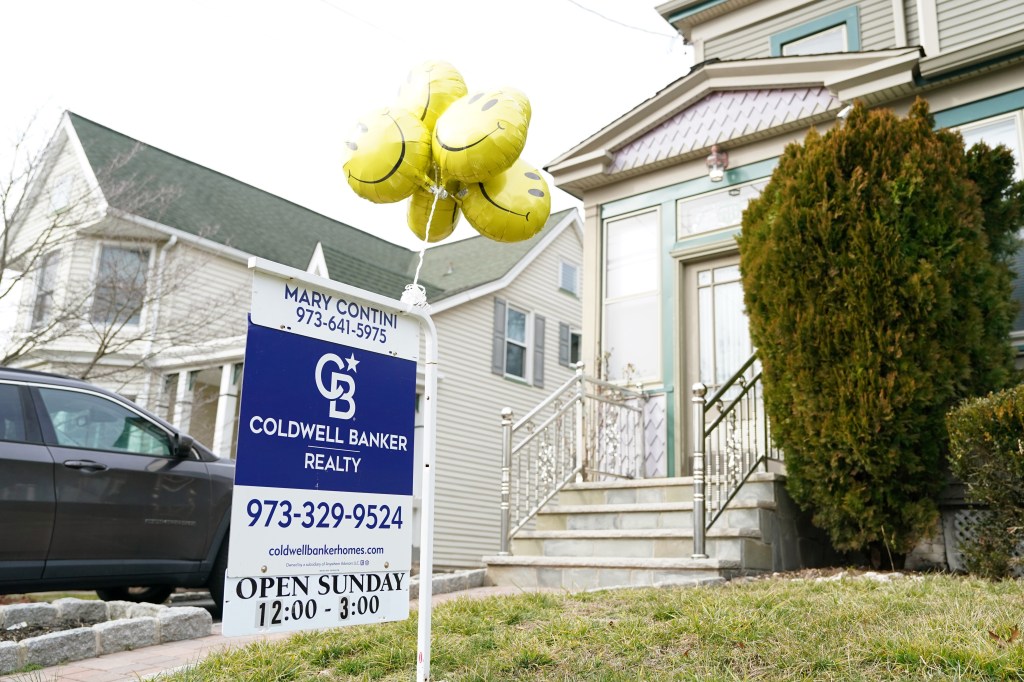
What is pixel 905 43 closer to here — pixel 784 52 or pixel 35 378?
pixel 784 52

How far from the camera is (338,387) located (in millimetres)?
3051

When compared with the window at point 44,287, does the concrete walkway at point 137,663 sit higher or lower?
lower

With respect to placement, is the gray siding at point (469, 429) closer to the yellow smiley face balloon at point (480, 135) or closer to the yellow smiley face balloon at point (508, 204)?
the yellow smiley face balloon at point (508, 204)

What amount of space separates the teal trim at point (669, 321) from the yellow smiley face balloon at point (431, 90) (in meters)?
5.42

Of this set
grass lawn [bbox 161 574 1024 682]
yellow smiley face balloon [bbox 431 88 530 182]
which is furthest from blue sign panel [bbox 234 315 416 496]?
grass lawn [bbox 161 574 1024 682]

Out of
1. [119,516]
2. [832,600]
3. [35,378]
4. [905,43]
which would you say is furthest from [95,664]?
[905,43]

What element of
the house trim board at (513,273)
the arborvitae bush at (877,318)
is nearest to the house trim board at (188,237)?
the house trim board at (513,273)

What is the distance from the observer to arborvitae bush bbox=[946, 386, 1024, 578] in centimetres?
522

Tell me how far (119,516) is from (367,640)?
2.43 meters

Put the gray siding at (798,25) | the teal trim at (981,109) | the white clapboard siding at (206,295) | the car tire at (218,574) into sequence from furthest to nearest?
1. the white clapboard siding at (206,295)
2. the gray siding at (798,25)
3. the teal trim at (981,109)
4. the car tire at (218,574)

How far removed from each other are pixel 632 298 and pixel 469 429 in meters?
6.91

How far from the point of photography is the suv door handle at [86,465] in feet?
18.2

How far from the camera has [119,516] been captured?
5691 mm

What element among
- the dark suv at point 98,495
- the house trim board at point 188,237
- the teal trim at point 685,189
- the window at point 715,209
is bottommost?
the dark suv at point 98,495
